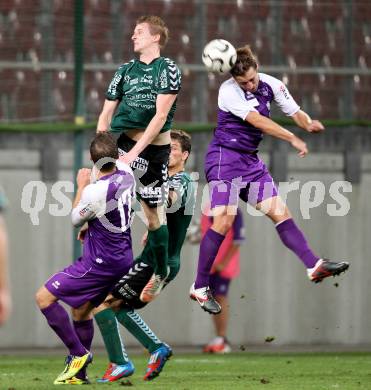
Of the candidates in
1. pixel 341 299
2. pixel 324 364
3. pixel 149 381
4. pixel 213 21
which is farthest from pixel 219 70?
pixel 341 299

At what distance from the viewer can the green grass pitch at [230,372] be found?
12.4 meters

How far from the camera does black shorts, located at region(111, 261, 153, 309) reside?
13.2 meters

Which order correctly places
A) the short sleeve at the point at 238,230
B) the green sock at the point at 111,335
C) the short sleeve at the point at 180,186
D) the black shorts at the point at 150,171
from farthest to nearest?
the short sleeve at the point at 238,230
the short sleeve at the point at 180,186
the black shorts at the point at 150,171
the green sock at the point at 111,335

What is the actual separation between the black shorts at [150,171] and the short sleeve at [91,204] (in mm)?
1220

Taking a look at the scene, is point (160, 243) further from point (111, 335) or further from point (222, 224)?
point (111, 335)

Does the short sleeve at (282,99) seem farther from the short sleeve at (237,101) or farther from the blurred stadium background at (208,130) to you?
the blurred stadium background at (208,130)

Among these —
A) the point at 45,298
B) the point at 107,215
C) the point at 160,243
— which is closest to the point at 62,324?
the point at 45,298

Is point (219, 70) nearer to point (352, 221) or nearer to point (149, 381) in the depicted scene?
point (149, 381)

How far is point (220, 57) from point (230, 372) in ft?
10.7

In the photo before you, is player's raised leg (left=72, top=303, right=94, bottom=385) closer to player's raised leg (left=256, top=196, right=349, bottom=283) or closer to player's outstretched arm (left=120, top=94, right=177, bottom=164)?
player's outstretched arm (left=120, top=94, right=177, bottom=164)

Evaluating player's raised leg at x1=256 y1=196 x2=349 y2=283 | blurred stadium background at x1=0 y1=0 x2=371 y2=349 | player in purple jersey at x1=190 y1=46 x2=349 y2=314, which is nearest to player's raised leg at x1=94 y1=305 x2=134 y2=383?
player in purple jersey at x1=190 y1=46 x2=349 y2=314

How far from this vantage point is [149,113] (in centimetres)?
1276

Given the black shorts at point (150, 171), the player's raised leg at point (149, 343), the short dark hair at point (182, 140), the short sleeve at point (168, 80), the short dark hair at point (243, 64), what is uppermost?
the short dark hair at point (243, 64)

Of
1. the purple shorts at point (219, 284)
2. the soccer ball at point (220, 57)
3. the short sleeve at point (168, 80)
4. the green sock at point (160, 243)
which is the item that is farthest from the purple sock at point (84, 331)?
the purple shorts at point (219, 284)
